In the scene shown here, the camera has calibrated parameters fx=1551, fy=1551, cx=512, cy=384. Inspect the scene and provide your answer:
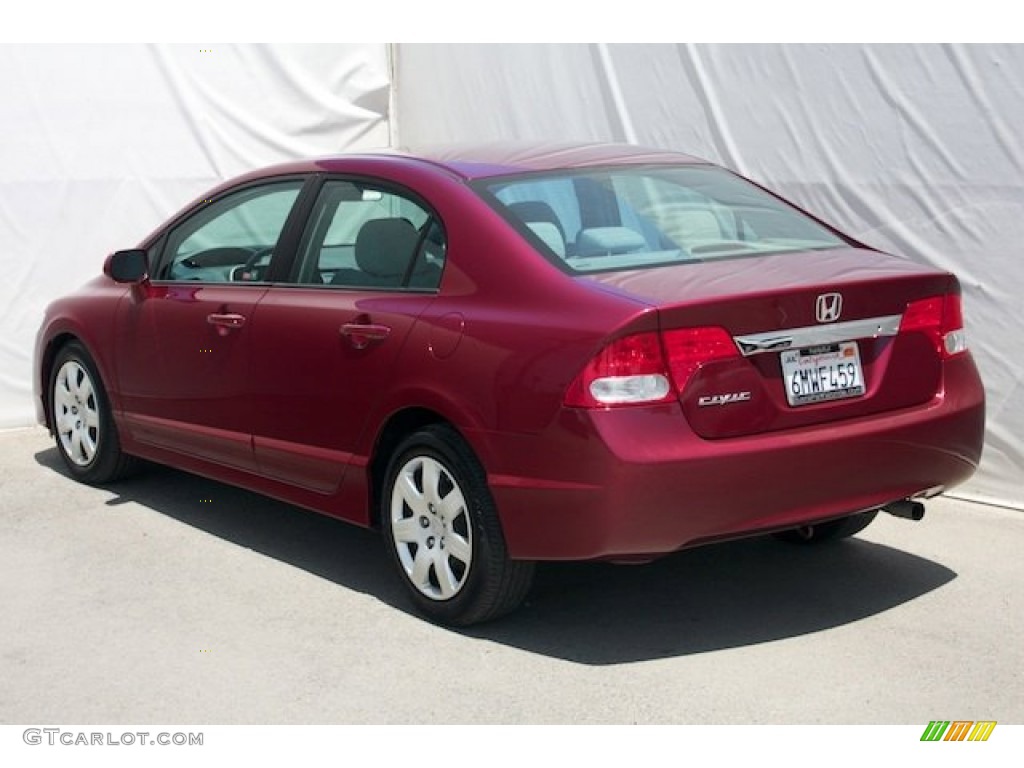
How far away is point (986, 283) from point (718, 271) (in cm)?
236

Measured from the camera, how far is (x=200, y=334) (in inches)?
244

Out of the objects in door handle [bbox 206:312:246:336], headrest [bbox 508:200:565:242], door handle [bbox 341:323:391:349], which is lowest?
Result: door handle [bbox 206:312:246:336]

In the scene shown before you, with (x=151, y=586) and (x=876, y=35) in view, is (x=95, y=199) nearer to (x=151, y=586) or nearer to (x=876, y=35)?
(x=151, y=586)

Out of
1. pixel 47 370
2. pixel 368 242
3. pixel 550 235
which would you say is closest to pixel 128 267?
pixel 47 370

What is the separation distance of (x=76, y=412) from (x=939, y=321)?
13.5 feet

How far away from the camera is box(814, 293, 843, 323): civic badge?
15.3 feet

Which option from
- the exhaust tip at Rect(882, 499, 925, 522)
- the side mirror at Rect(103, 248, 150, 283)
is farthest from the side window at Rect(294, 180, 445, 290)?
the exhaust tip at Rect(882, 499, 925, 522)

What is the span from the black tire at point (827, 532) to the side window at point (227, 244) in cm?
229

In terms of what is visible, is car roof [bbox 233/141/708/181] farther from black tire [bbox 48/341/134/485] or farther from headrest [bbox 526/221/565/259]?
black tire [bbox 48/341/134/485]

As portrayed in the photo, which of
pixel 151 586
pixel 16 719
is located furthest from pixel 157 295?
pixel 16 719

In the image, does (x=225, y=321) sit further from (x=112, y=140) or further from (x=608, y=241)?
(x=112, y=140)

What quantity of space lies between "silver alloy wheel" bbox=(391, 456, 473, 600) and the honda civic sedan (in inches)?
0.4

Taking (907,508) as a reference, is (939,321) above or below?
above

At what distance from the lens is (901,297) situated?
4.87m
